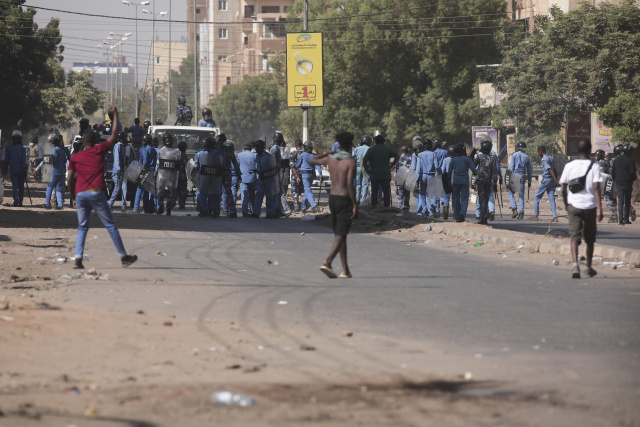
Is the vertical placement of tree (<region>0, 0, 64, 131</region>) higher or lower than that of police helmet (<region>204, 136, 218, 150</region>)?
higher

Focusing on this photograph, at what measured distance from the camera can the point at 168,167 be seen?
862 inches

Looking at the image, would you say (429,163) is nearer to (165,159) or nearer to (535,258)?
(165,159)

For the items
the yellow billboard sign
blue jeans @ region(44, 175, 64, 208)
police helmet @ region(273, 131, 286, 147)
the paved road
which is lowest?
the paved road

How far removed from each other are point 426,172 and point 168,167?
6.13 metres

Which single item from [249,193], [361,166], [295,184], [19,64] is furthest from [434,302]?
[19,64]

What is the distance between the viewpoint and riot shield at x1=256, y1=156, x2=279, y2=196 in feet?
72.3

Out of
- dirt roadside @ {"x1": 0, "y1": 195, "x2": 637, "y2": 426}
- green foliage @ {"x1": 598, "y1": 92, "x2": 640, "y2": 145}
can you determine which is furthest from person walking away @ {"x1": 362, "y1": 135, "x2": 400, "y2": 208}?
dirt roadside @ {"x1": 0, "y1": 195, "x2": 637, "y2": 426}

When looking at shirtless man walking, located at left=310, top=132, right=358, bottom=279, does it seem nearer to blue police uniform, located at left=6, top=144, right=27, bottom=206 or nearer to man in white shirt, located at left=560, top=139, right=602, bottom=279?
man in white shirt, located at left=560, top=139, right=602, bottom=279

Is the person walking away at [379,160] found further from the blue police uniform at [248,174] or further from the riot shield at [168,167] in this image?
the riot shield at [168,167]

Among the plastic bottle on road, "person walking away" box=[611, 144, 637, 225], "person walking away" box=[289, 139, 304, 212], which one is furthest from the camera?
"person walking away" box=[289, 139, 304, 212]

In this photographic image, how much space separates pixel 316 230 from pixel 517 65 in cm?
2762

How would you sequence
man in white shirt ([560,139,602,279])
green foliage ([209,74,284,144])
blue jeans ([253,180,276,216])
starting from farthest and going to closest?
1. green foliage ([209,74,284,144])
2. blue jeans ([253,180,276,216])
3. man in white shirt ([560,139,602,279])

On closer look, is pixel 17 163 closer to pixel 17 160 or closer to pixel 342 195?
pixel 17 160

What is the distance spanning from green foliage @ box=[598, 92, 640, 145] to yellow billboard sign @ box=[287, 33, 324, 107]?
1047 centimetres
